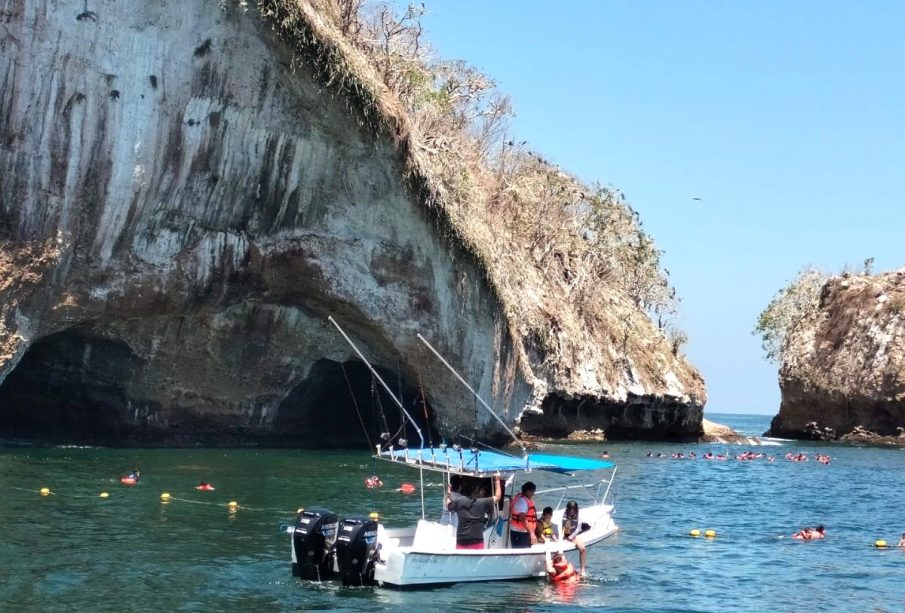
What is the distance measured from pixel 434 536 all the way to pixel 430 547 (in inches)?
10.7

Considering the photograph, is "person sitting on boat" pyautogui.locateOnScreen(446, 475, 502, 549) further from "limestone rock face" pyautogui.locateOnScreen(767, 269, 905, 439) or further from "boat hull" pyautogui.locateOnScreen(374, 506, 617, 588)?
"limestone rock face" pyautogui.locateOnScreen(767, 269, 905, 439)

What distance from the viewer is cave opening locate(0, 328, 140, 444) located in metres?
38.7

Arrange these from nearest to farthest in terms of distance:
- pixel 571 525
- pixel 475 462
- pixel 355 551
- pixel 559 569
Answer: pixel 355 551
pixel 475 462
pixel 559 569
pixel 571 525

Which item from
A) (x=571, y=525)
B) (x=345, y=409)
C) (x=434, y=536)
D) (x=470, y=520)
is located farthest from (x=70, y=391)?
(x=470, y=520)

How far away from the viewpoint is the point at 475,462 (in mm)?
20219

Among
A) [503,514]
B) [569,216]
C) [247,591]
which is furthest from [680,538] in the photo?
[569,216]

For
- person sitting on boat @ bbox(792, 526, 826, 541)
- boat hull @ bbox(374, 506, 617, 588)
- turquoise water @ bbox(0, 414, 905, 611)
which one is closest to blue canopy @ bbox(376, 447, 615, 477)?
boat hull @ bbox(374, 506, 617, 588)

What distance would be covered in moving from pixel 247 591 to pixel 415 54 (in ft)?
106

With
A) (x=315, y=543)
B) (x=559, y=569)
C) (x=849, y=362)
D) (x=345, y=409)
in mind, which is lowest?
(x=559, y=569)

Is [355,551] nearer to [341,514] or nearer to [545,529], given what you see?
[545,529]

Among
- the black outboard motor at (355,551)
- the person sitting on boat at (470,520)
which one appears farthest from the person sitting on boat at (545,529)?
the black outboard motor at (355,551)

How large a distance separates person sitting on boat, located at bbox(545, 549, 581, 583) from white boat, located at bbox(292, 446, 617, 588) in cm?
19

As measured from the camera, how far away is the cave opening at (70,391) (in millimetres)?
38719

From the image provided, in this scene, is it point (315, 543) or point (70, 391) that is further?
point (70, 391)
